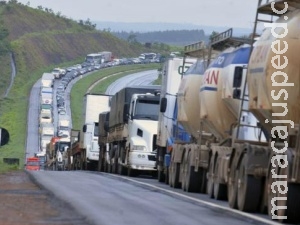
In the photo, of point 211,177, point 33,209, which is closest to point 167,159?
point 211,177

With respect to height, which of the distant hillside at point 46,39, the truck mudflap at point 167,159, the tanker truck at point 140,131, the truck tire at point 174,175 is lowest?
the truck tire at point 174,175

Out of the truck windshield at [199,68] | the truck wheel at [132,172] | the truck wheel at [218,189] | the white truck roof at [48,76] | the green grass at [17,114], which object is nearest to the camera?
the truck wheel at [218,189]

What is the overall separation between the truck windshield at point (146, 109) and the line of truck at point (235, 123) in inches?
2.3

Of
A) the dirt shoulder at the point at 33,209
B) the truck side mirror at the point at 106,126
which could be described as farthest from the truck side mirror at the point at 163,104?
the truck side mirror at the point at 106,126

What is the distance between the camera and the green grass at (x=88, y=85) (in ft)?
378

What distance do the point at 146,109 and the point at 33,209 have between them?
22.6 meters

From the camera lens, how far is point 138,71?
148m

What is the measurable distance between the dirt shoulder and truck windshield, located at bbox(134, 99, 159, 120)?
48.3 ft

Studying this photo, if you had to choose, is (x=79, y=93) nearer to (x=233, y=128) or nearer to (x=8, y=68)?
(x=8, y=68)

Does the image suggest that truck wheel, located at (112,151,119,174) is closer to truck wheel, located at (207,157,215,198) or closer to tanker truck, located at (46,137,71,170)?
truck wheel, located at (207,157,215,198)

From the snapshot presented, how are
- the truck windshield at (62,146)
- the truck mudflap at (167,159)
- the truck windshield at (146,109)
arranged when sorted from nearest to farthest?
the truck mudflap at (167,159) < the truck windshield at (146,109) < the truck windshield at (62,146)

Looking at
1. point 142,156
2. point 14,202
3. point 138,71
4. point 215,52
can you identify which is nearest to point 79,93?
point 138,71

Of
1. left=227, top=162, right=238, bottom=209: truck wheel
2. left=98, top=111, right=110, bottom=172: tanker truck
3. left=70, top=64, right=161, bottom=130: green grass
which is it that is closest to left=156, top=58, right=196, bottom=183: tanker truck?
left=227, top=162, right=238, bottom=209: truck wheel

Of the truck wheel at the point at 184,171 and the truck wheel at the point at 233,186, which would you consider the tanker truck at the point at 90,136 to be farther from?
the truck wheel at the point at 233,186
